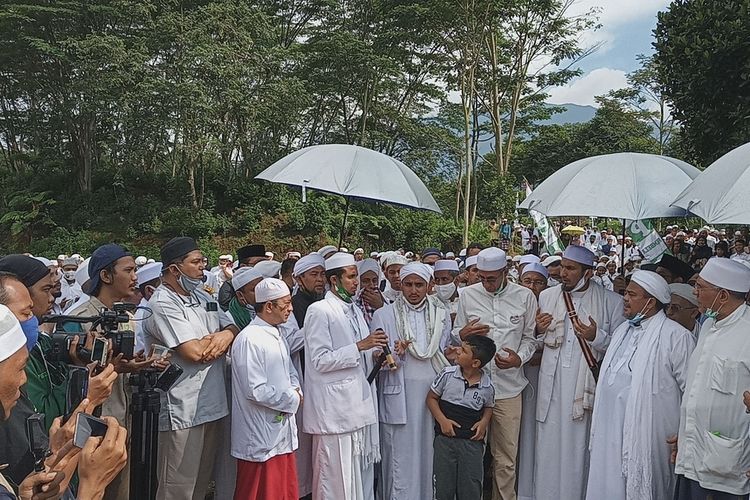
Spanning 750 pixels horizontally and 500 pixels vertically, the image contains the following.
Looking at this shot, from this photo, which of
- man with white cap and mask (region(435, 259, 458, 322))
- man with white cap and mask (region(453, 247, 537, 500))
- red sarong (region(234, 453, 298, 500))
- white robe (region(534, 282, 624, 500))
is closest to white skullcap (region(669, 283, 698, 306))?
white robe (region(534, 282, 624, 500))

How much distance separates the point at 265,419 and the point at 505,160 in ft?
77.2

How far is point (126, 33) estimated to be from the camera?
2152 cm

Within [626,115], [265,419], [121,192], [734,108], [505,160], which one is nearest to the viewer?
[265,419]

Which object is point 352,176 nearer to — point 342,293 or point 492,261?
point 342,293

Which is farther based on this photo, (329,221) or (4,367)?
(329,221)

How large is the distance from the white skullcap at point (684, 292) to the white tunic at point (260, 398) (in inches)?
114

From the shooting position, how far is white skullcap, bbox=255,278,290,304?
3975 millimetres

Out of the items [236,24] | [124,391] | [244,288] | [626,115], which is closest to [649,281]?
[244,288]

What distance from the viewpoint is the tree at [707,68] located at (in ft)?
16.5

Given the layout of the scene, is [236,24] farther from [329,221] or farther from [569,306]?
[569,306]

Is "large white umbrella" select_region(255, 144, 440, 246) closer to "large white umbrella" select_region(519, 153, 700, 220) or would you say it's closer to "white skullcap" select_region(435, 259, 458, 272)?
"large white umbrella" select_region(519, 153, 700, 220)

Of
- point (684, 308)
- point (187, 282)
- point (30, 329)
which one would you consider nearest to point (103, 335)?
point (30, 329)

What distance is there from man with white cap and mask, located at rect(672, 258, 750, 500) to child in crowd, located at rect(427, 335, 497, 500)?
1.25 meters

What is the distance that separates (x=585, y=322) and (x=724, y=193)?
1.65 meters
